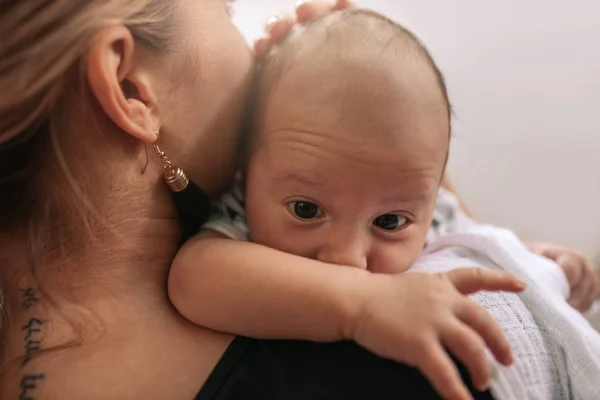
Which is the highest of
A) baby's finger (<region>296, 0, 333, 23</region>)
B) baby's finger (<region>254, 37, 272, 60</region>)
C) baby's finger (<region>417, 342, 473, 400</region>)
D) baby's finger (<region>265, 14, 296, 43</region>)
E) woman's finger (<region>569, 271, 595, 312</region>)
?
baby's finger (<region>296, 0, 333, 23</region>)

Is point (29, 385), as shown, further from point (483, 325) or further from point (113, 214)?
point (483, 325)

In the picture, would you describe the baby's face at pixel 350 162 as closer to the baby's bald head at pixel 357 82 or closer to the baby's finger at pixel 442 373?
the baby's bald head at pixel 357 82

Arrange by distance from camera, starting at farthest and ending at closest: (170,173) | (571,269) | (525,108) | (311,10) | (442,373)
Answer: (525,108)
(571,269)
(311,10)
(170,173)
(442,373)

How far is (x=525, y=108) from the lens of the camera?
127cm

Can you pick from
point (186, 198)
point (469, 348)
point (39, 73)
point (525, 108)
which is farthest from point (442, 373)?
point (525, 108)

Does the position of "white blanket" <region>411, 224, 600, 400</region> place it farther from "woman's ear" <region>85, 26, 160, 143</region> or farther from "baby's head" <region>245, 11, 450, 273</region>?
"woman's ear" <region>85, 26, 160, 143</region>

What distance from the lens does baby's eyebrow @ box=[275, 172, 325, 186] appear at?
75cm

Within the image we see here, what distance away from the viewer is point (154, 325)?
741 mm

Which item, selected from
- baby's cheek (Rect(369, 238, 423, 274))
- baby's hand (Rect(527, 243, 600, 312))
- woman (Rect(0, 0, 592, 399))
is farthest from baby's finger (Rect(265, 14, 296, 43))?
baby's hand (Rect(527, 243, 600, 312))

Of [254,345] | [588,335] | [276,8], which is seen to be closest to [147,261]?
[254,345]

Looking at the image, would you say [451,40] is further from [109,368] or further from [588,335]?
[109,368]

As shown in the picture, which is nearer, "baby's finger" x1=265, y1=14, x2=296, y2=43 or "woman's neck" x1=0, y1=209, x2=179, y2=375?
"woman's neck" x1=0, y1=209, x2=179, y2=375

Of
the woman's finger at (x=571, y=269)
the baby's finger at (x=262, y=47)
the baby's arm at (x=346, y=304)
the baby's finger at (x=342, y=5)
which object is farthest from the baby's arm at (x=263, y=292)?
the woman's finger at (x=571, y=269)

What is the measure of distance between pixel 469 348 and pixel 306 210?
0.86 feet
